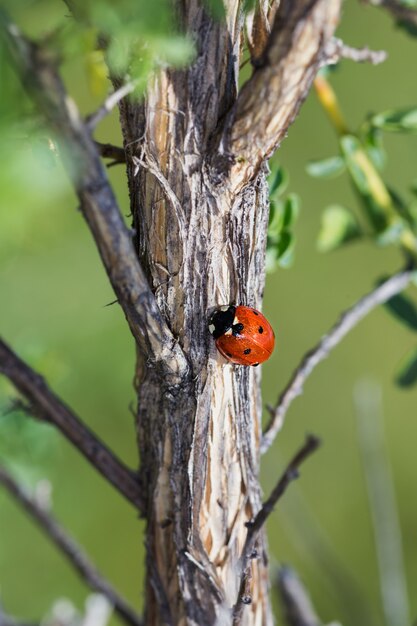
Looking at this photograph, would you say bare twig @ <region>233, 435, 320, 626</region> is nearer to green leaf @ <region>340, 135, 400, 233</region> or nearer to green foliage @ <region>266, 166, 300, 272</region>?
green foliage @ <region>266, 166, 300, 272</region>

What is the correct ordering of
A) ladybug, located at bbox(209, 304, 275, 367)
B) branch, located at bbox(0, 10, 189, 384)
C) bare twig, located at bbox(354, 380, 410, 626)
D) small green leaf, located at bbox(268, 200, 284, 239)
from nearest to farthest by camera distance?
branch, located at bbox(0, 10, 189, 384) < ladybug, located at bbox(209, 304, 275, 367) < small green leaf, located at bbox(268, 200, 284, 239) < bare twig, located at bbox(354, 380, 410, 626)

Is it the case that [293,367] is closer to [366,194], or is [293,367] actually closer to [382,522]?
[382,522]

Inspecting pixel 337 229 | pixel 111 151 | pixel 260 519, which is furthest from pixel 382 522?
pixel 111 151

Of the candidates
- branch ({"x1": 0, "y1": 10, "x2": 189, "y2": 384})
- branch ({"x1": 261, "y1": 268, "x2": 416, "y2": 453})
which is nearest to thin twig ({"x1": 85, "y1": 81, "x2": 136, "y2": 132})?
branch ({"x1": 0, "y1": 10, "x2": 189, "y2": 384})

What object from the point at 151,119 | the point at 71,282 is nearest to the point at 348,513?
the point at 71,282

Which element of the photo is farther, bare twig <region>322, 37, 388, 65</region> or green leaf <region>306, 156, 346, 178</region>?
green leaf <region>306, 156, 346, 178</region>

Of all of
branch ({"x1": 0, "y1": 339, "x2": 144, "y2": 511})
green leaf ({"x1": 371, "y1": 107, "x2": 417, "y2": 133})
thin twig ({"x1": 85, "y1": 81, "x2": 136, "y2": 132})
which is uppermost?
green leaf ({"x1": 371, "y1": 107, "x2": 417, "y2": 133})

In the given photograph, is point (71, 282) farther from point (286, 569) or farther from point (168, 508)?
point (168, 508)
